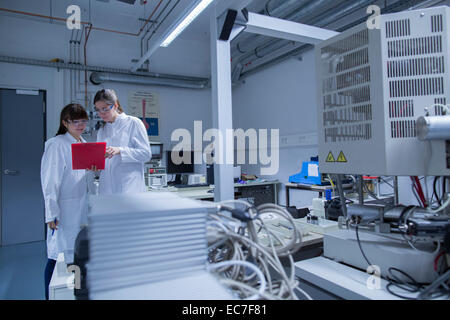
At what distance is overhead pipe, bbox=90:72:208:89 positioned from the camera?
14.0 ft

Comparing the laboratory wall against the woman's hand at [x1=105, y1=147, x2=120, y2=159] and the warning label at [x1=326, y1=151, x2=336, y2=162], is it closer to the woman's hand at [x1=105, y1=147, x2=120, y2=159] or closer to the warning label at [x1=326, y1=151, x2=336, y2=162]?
the woman's hand at [x1=105, y1=147, x2=120, y2=159]

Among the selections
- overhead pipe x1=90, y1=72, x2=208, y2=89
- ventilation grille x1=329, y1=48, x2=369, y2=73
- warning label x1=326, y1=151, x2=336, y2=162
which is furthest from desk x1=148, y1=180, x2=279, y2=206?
ventilation grille x1=329, y1=48, x2=369, y2=73

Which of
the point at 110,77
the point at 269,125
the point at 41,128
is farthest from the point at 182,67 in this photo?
the point at 41,128

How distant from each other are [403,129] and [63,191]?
1654mm

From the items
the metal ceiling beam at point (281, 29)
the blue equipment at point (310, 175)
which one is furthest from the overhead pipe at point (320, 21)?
the metal ceiling beam at point (281, 29)

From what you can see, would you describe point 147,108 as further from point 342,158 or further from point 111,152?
point 342,158

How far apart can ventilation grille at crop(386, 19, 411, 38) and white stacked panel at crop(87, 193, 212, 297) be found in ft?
2.52

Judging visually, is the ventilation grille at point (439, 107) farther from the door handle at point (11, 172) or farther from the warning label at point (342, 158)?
the door handle at point (11, 172)

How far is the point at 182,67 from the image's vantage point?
201 inches

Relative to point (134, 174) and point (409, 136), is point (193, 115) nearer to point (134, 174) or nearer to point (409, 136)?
point (134, 174)

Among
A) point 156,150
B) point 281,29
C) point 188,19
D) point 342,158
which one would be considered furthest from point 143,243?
point 156,150

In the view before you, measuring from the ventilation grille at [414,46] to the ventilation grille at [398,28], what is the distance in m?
0.02

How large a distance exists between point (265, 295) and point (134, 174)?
4.72 ft

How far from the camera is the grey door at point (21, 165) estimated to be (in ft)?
12.3
